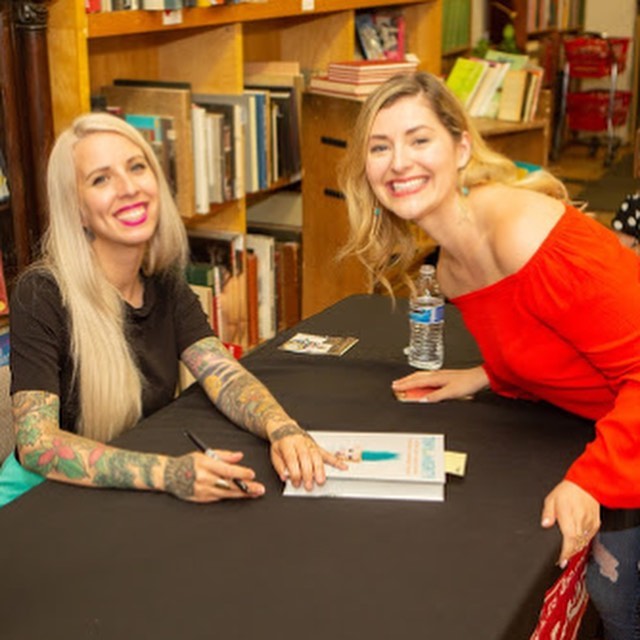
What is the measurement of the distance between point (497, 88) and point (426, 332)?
9.07ft

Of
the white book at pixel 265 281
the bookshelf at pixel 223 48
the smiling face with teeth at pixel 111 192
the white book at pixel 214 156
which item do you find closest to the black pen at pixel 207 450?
the smiling face with teeth at pixel 111 192

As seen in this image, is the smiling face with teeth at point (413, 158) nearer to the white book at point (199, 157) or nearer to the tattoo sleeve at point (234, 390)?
the tattoo sleeve at point (234, 390)

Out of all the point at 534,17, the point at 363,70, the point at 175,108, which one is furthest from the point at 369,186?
the point at 534,17

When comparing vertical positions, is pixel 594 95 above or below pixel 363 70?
below

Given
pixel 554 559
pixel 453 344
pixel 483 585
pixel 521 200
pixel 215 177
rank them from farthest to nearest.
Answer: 1. pixel 215 177
2. pixel 453 344
3. pixel 521 200
4. pixel 554 559
5. pixel 483 585

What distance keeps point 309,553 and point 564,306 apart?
1.84 feet

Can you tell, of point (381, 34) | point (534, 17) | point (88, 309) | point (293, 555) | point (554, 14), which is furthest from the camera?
point (554, 14)

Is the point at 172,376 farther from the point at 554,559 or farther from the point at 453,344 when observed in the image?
the point at 554,559

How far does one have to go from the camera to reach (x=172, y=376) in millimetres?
1986

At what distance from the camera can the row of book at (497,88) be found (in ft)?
14.8

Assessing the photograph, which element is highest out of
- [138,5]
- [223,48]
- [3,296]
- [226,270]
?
[138,5]

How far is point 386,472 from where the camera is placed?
148 cm

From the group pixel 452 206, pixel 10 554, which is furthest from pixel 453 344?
pixel 10 554

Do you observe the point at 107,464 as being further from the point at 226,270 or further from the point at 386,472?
the point at 226,270
